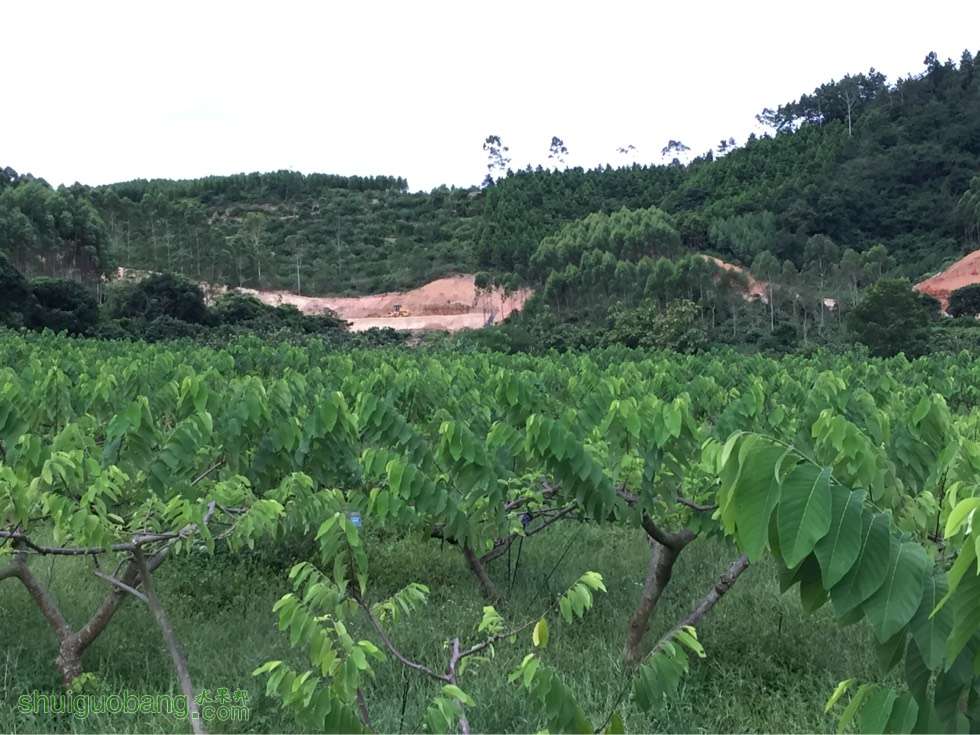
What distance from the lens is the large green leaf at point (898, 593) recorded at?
4.98 ft

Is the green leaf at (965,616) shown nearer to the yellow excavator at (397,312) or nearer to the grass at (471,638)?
the grass at (471,638)

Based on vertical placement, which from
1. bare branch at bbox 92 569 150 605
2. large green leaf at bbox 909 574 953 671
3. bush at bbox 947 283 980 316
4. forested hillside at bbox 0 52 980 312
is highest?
forested hillside at bbox 0 52 980 312

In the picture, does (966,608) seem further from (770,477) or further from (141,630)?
(141,630)

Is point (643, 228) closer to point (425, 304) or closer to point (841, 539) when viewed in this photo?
point (425, 304)

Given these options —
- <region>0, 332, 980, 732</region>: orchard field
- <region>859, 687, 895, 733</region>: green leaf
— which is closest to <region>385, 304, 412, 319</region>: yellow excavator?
<region>0, 332, 980, 732</region>: orchard field

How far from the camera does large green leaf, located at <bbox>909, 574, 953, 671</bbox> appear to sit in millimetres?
1557

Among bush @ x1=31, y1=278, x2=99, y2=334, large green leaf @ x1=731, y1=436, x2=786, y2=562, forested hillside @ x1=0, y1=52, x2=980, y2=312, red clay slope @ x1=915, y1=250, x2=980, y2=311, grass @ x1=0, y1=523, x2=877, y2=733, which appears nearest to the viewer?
large green leaf @ x1=731, y1=436, x2=786, y2=562

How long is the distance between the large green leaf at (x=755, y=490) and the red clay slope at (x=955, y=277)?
167 feet

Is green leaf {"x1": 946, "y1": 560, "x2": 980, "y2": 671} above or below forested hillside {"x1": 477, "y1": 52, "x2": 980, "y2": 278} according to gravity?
below

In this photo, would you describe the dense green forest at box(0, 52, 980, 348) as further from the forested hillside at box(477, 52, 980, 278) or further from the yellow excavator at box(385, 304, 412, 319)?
the yellow excavator at box(385, 304, 412, 319)

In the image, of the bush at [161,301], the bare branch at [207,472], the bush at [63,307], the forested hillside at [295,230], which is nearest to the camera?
the bare branch at [207,472]

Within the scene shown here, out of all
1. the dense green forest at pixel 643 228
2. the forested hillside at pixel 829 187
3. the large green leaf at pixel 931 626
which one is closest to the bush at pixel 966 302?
the dense green forest at pixel 643 228

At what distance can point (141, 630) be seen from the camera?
5000mm

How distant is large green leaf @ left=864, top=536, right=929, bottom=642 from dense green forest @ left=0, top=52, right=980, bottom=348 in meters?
34.0
